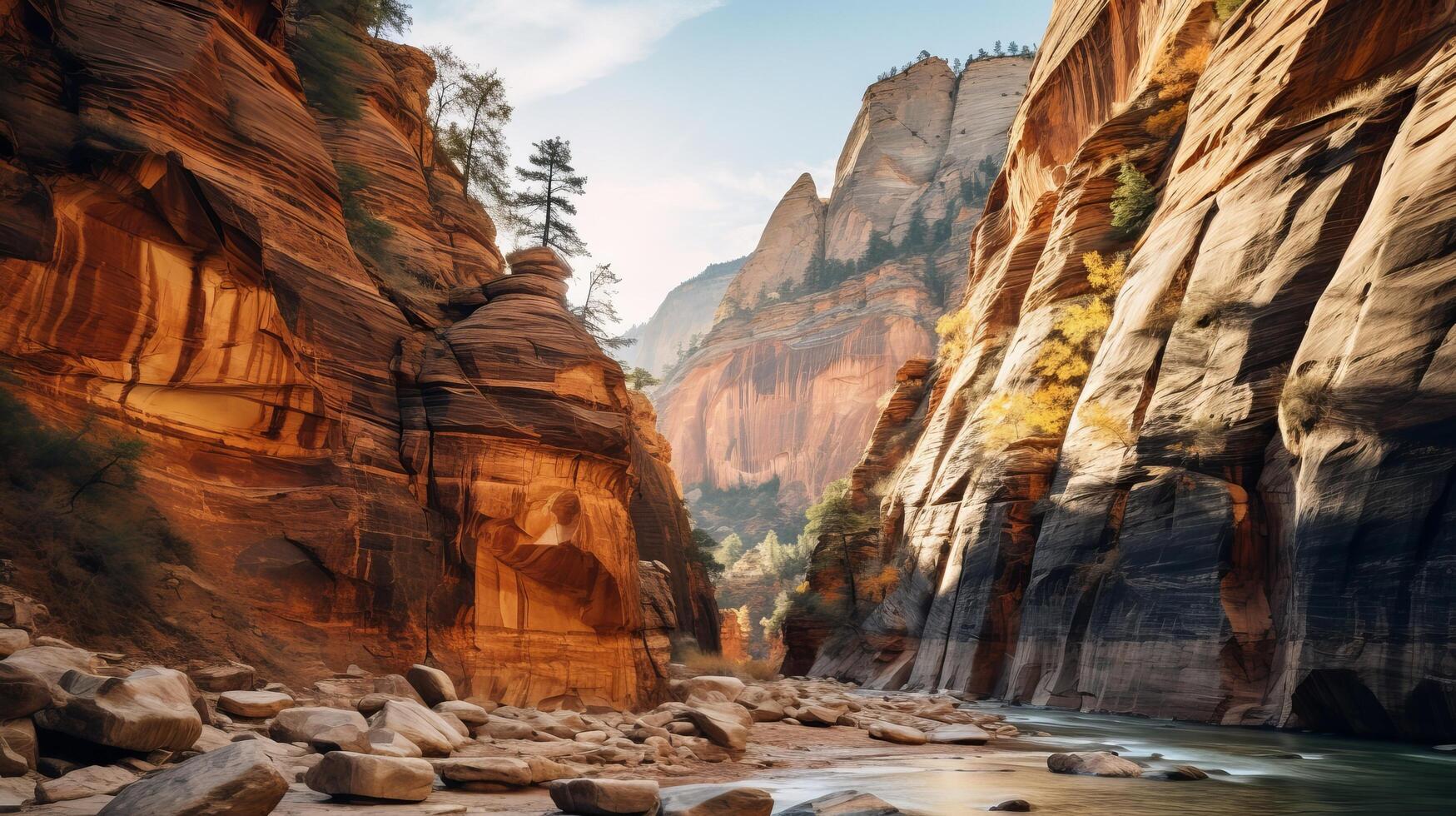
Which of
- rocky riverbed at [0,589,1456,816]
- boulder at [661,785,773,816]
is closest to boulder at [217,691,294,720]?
rocky riverbed at [0,589,1456,816]

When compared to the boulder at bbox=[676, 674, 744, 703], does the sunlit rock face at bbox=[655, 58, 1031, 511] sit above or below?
above

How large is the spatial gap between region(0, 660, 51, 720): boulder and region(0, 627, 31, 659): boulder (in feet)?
3.57

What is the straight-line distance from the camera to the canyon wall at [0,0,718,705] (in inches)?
410

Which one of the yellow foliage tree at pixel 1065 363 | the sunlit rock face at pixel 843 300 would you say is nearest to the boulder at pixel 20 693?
the yellow foliage tree at pixel 1065 363

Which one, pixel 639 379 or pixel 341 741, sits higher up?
pixel 639 379

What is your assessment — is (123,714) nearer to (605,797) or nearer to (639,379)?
(605,797)

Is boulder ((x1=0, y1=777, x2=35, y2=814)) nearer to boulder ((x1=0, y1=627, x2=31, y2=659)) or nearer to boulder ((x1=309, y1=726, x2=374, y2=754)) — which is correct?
boulder ((x1=0, y1=627, x2=31, y2=659))

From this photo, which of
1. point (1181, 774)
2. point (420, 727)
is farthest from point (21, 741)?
point (1181, 774)

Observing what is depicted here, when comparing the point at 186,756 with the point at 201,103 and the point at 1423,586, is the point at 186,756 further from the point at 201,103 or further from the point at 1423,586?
the point at 1423,586

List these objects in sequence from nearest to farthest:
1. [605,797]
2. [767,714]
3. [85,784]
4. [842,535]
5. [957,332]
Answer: [85,784]
[605,797]
[767,714]
[957,332]
[842,535]

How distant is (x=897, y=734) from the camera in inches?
525

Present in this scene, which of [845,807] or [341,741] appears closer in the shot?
[845,807]

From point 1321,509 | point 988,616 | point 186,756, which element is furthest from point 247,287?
point 988,616

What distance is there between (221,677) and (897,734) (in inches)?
379
